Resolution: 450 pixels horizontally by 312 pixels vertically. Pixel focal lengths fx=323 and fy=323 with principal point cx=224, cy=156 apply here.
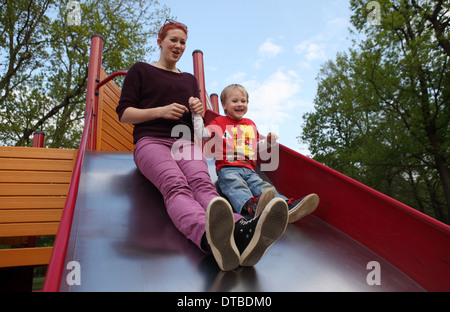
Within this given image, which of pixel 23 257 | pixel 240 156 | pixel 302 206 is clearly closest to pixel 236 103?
pixel 240 156

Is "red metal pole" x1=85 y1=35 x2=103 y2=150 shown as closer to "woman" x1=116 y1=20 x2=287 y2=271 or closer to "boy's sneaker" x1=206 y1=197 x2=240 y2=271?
"woman" x1=116 y1=20 x2=287 y2=271

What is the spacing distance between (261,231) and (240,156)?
3.90ft

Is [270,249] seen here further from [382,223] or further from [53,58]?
[53,58]

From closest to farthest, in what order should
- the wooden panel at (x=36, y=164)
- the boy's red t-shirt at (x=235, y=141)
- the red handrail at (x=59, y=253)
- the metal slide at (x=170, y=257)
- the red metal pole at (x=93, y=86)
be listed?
the red handrail at (x=59, y=253) → the metal slide at (x=170, y=257) → the boy's red t-shirt at (x=235, y=141) → the wooden panel at (x=36, y=164) → the red metal pole at (x=93, y=86)

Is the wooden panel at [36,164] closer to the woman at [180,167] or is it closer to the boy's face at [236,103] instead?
the woman at [180,167]

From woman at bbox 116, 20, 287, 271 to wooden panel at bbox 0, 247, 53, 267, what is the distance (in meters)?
1.38

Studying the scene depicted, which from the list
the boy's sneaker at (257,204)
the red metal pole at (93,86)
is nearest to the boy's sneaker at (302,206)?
the boy's sneaker at (257,204)

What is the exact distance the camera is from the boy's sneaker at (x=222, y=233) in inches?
44.1

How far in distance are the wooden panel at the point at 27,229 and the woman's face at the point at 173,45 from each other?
4.93 ft

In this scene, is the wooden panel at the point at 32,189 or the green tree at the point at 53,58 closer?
the wooden panel at the point at 32,189

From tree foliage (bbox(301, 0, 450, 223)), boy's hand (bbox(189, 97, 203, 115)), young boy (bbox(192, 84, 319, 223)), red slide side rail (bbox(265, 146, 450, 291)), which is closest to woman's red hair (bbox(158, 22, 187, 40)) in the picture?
boy's hand (bbox(189, 97, 203, 115))

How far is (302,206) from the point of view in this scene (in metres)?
1.74

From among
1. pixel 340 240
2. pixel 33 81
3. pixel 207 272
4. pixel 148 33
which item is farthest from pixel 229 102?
pixel 148 33
